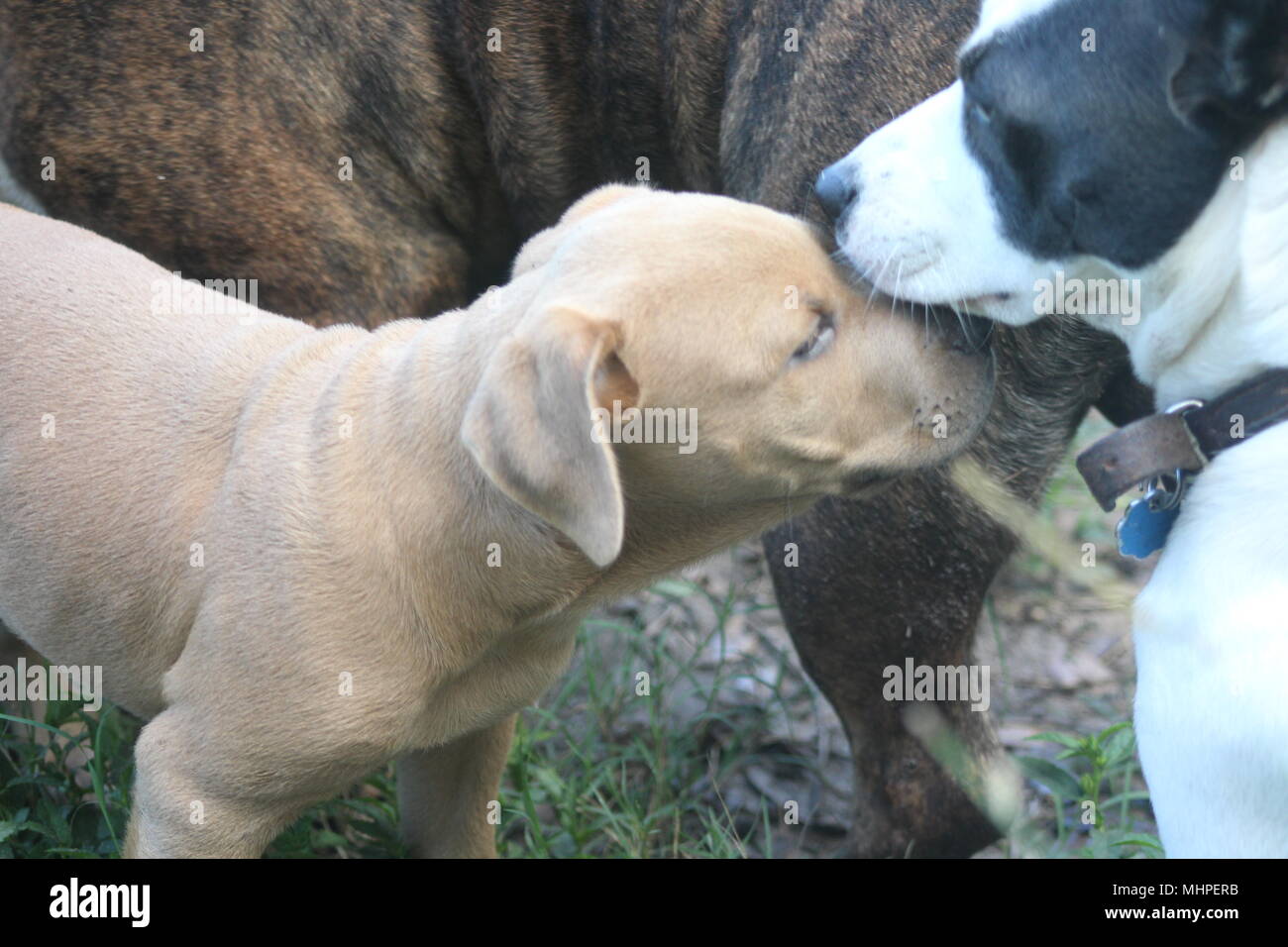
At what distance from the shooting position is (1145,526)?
2.50m

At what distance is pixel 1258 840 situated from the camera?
2.25 meters

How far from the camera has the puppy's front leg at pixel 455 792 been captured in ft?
10.4

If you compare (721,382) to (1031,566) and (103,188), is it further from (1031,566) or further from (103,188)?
(1031,566)

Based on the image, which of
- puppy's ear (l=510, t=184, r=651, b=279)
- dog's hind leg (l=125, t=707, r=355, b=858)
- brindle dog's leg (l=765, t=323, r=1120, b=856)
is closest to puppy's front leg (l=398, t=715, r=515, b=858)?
dog's hind leg (l=125, t=707, r=355, b=858)

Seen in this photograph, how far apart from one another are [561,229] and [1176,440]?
1.09 m

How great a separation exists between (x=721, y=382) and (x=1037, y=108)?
622 mm

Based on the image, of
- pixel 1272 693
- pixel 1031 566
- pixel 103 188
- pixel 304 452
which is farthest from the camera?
pixel 1031 566

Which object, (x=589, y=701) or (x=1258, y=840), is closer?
(x=1258, y=840)

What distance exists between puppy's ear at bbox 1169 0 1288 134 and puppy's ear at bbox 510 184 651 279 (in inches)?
36.6

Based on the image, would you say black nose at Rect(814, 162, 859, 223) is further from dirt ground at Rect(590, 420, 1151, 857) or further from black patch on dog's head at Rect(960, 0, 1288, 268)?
dirt ground at Rect(590, 420, 1151, 857)

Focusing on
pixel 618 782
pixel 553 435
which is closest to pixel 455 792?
pixel 618 782

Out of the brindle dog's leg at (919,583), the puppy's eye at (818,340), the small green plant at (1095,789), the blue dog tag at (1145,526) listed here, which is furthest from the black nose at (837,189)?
the small green plant at (1095,789)

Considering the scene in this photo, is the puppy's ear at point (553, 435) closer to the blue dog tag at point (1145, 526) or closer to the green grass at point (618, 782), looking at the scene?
the blue dog tag at point (1145, 526)
